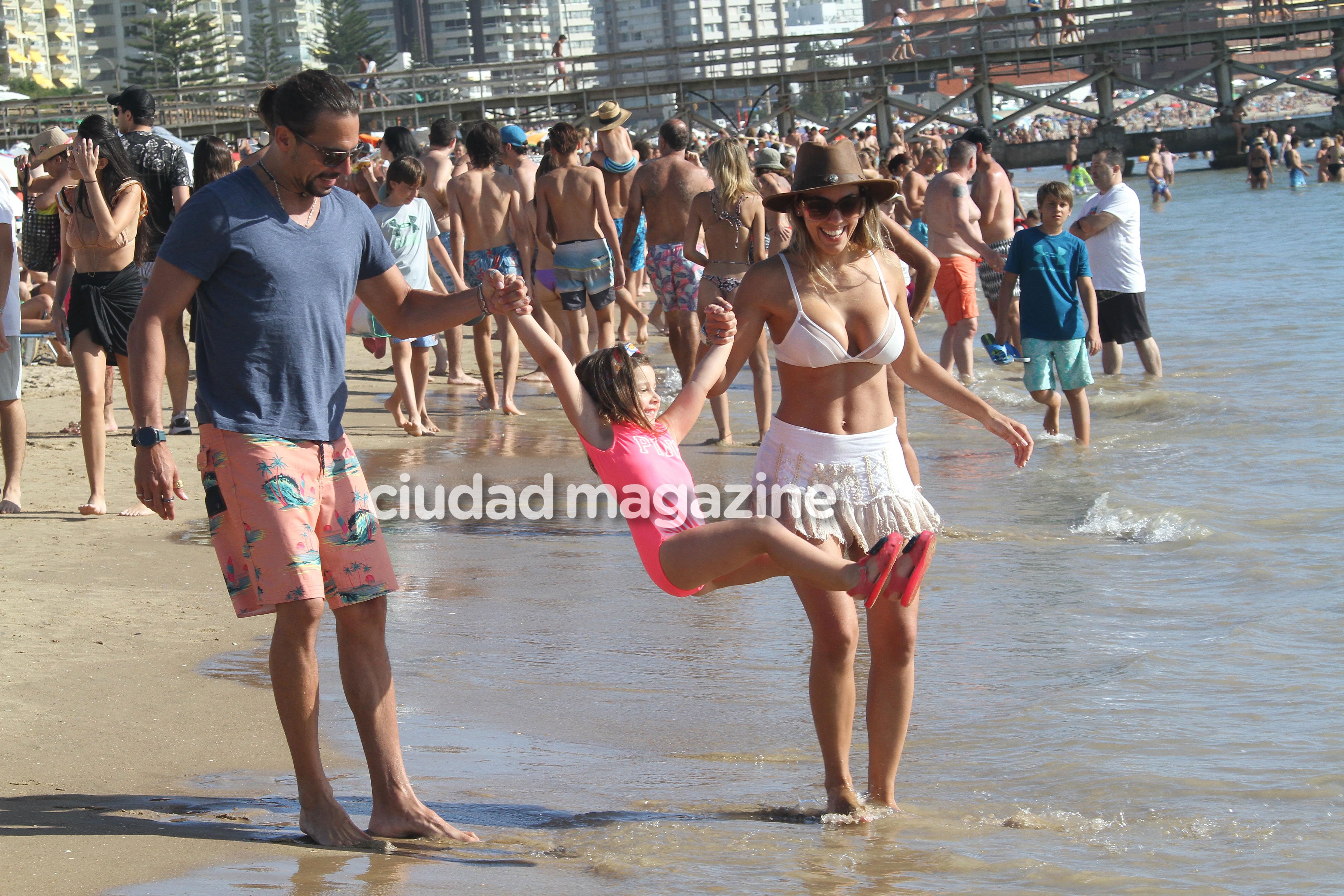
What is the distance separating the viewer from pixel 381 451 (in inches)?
343

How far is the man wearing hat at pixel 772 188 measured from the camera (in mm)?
8406

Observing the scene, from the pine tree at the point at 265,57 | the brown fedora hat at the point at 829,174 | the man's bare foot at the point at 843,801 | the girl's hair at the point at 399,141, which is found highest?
the pine tree at the point at 265,57

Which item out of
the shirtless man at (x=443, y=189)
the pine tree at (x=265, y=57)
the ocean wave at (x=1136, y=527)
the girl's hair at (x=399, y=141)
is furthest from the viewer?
the pine tree at (x=265, y=57)

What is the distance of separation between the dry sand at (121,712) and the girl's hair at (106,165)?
1.44 m

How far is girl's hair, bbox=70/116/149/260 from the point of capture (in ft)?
22.2

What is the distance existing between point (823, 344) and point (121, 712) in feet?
7.33

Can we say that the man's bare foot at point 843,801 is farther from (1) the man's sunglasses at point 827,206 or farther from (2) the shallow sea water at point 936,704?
(1) the man's sunglasses at point 827,206

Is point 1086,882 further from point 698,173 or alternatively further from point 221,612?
point 698,173

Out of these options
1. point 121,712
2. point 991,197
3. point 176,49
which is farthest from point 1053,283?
point 176,49

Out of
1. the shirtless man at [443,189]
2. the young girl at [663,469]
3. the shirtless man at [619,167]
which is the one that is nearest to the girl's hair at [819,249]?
the young girl at [663,469]

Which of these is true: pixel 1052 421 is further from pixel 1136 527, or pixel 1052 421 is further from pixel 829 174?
pixel 829 174

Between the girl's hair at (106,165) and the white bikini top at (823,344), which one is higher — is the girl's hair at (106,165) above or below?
above

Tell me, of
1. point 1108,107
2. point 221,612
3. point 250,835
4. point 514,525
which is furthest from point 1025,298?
point 1108,107

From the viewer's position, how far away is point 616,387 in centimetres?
366
